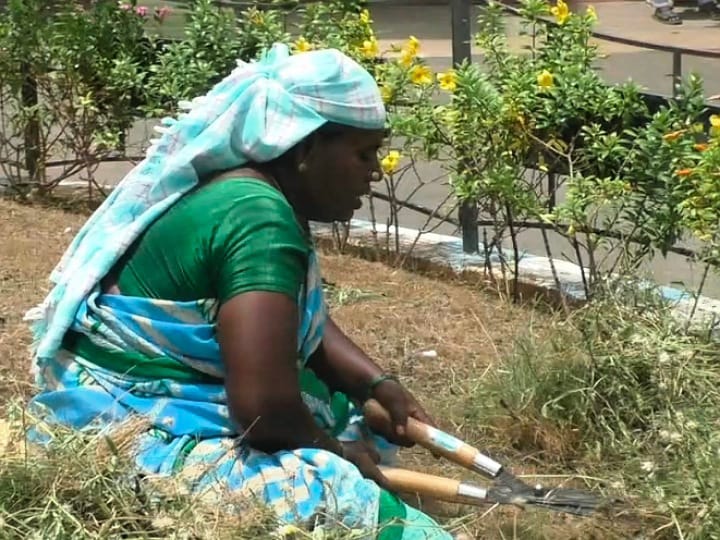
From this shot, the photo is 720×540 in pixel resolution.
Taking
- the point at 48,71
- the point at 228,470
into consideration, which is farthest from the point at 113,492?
the point at 48,71

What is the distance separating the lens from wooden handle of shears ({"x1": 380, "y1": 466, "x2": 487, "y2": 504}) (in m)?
2.72

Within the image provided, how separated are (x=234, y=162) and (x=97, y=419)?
56cm

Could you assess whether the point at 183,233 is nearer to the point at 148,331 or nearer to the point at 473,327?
the point at 148,331

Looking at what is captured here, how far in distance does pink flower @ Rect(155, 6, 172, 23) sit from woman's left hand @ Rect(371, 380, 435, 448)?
425 centimetres

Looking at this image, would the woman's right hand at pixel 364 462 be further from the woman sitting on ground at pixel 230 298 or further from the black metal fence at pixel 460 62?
the black metal fence at pixel 460 62

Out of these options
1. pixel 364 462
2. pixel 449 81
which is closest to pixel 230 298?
pixel 364 462

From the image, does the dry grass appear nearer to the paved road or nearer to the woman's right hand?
the woman's right hand

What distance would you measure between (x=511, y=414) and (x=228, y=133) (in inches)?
63.0

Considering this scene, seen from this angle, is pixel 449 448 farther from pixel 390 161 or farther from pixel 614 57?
pixel 614 57

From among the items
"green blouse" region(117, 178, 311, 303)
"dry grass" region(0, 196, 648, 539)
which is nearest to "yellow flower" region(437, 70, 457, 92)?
"dry grass" region(0, 196, 648, 539)

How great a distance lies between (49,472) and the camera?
2203mm

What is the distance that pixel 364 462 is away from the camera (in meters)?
2.62

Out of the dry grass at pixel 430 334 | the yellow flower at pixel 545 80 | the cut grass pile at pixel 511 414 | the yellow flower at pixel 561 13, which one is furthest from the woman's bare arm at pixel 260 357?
the yellow flower at pixel 561 13

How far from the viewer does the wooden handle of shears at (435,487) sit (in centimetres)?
272
